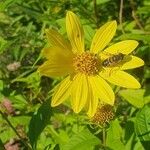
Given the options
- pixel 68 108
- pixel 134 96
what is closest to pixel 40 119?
pixel 134 96

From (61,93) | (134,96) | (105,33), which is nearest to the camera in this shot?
(61,93)

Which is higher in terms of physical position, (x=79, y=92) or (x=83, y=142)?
(x=79, y=92)

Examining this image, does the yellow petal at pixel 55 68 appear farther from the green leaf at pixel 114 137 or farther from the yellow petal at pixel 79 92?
the green leaf at pixel 114 137

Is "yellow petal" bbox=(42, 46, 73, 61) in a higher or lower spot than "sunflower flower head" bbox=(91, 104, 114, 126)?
higher

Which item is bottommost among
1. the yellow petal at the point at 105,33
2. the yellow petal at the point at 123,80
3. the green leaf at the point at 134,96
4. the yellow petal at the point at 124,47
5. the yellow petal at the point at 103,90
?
the green leaf at the point at 134,96

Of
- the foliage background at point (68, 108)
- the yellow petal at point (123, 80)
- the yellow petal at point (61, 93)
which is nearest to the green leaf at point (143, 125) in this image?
the foliage background at point (68, 108)

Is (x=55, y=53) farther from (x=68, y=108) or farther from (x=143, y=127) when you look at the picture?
(x=68, y=108)

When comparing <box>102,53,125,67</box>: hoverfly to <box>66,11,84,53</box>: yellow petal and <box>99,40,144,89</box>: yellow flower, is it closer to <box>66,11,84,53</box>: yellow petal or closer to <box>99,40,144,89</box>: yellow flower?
<box>99,40,144,89</box>: yellow flower

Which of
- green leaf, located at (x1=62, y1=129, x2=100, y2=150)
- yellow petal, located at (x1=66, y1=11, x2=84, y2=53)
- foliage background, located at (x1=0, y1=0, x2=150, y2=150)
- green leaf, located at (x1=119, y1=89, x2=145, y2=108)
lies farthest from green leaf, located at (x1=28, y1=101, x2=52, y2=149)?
green leaf, located at (x1=119, y1=89, x2=145, y2=108)
